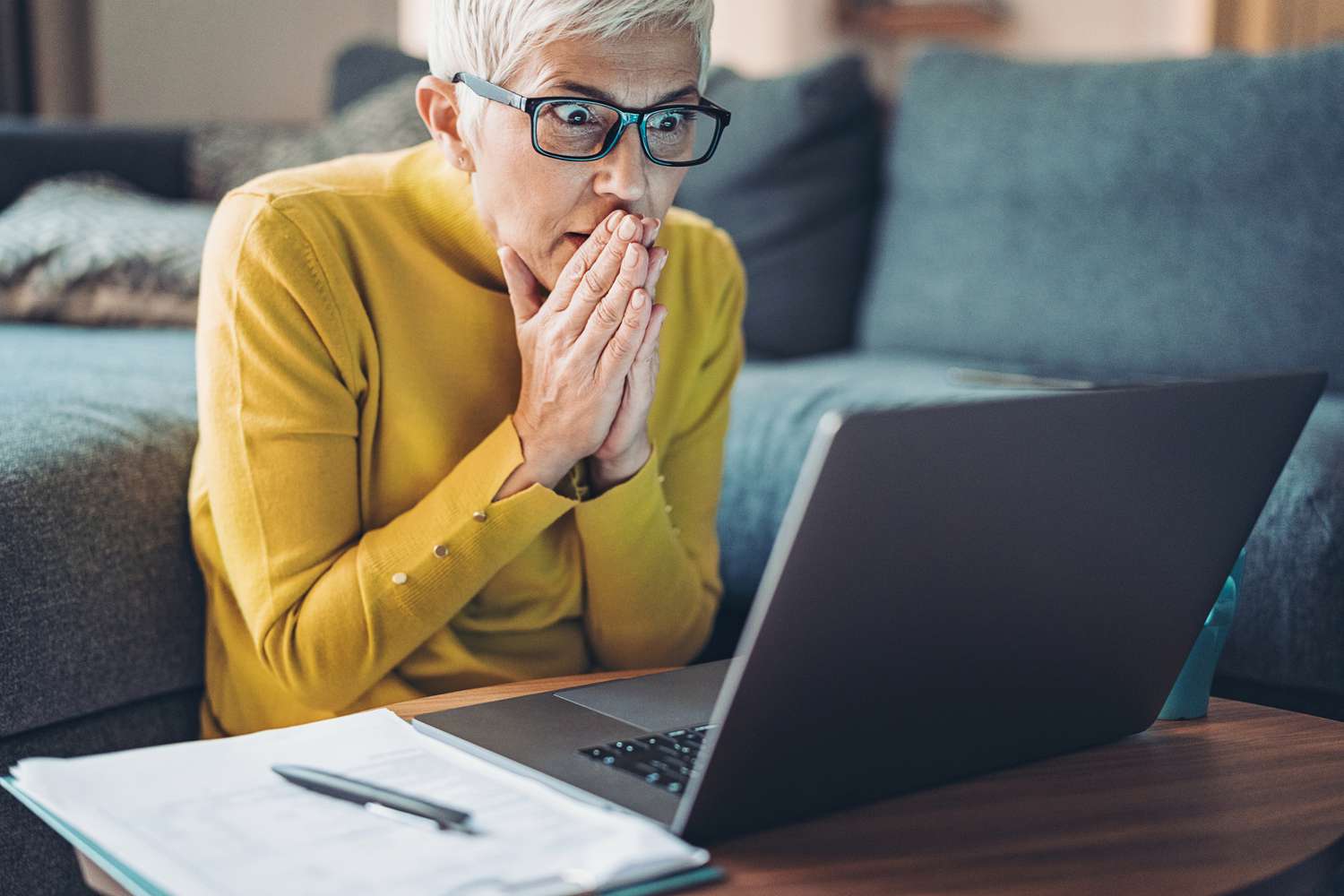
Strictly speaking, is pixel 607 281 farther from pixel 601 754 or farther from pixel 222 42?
pixel 222 42

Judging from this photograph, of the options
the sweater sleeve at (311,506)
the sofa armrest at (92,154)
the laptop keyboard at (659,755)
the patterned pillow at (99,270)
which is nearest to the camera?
the laptop keyboard at (659,755)

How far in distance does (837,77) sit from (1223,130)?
0.64 m

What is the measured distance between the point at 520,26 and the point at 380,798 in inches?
20.9

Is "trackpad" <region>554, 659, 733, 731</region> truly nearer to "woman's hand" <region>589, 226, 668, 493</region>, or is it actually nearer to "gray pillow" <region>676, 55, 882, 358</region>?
"woman's hand" <region>589, 226, 668, 493</region>

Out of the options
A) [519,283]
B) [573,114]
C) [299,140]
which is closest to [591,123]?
[573,114]

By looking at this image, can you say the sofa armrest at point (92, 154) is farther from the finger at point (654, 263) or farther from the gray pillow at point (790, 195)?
the finger at point (654, 263)

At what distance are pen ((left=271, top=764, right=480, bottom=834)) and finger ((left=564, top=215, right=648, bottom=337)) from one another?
388 mm

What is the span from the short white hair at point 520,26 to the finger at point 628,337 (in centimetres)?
17

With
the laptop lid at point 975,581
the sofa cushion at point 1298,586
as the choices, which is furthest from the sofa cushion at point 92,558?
the sofa cushion at point 1298,586

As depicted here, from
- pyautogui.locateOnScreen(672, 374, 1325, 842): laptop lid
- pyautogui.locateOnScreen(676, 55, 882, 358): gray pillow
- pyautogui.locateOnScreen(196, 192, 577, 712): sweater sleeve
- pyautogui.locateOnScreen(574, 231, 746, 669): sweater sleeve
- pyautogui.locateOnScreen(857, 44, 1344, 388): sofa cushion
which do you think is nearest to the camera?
pyautogui.locateOnScreen(672, 374, 1325, 842): laptop lid

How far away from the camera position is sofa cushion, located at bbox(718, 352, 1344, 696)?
52.9 inches

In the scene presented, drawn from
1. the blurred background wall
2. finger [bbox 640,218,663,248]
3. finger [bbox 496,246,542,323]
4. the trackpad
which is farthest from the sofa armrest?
the trackpad

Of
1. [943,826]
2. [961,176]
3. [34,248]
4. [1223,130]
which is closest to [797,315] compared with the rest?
[961,176]

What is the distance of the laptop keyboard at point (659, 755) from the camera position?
0.71 metres
